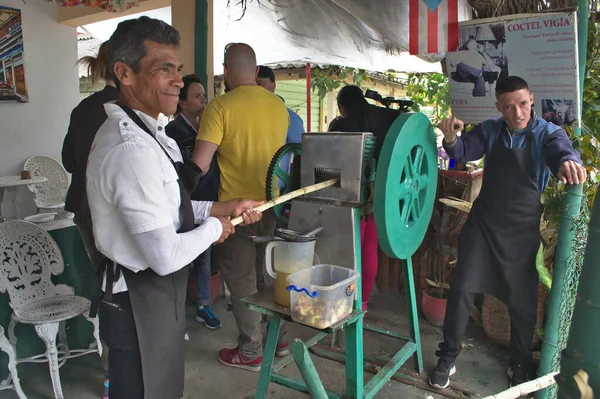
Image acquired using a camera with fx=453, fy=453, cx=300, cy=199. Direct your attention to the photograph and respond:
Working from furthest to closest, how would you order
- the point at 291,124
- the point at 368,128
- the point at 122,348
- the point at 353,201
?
the point at 368,128 → the point at 291,124 → the point at 353,201 → the point at 122,348

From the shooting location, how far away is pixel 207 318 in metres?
3.44

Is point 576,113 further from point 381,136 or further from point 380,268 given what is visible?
point 380,268

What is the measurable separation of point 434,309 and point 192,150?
2150mm

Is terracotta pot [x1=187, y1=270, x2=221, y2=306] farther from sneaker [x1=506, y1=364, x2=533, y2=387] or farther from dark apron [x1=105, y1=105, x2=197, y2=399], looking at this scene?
sneaker [x1=506, y1=364, x2=533, y2=387]

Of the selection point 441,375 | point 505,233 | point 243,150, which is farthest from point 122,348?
point 505,233

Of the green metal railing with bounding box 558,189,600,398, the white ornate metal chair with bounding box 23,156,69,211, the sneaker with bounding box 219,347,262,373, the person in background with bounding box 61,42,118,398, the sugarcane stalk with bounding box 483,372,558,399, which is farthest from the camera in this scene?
the white ornate metal chair with bounding box 23,156,69,211

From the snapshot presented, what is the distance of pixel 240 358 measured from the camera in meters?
2.86

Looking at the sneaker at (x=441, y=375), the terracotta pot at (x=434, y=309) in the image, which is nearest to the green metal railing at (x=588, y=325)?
the sneaker at (x=441, y=375)

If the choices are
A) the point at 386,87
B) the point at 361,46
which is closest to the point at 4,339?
the point at 361,46

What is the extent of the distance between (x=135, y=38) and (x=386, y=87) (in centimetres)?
856

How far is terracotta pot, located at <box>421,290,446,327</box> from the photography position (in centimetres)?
344

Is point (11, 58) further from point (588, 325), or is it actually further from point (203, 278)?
point (588, 325)

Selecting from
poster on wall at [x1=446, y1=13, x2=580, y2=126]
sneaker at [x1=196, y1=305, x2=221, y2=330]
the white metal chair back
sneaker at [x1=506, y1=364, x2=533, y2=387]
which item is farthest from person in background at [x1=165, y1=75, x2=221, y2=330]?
sneaker at [x1=506, y1=364, x2=533, y2=387]

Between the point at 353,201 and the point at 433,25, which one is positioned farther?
the point at 433,25
